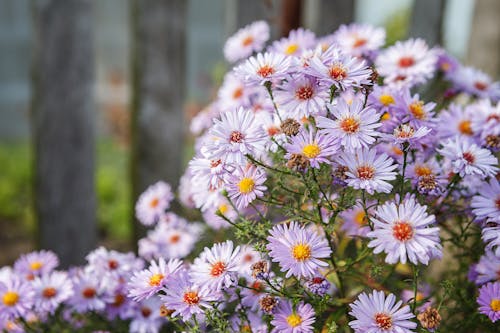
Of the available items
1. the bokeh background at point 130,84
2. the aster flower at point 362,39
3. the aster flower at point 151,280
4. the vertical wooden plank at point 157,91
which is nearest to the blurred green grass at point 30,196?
the bokeh background at point 130,84

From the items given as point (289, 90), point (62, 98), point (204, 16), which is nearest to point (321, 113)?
point (289, 90)

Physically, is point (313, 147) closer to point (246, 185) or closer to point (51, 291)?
point (246, 185)

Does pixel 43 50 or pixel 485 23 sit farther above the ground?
pixel 485 23

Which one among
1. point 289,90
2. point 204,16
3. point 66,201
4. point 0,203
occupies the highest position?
point 204,16

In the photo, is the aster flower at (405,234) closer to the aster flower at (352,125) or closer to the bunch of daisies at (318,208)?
the bunch of daisies at (318,208)

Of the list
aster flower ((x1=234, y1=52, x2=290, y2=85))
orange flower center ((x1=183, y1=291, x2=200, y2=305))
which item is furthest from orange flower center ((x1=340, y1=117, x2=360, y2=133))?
orange flower center ((x1=183, y1=291, x2=200, y2=305))

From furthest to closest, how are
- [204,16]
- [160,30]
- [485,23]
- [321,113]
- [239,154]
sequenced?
1. [204,16]
2. [485,23]
3. [160,30]
4. [321,113]
5. [239,154]

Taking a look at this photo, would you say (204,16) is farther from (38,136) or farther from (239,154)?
(239,154)
